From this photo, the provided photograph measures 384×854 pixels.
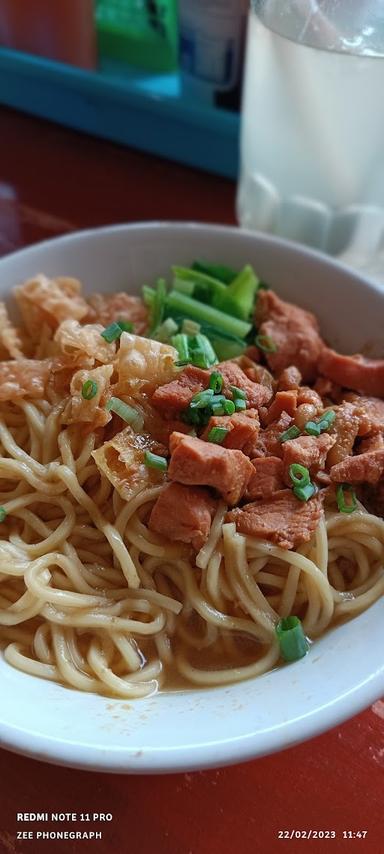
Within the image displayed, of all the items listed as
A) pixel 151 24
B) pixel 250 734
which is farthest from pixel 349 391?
pixel 151 24

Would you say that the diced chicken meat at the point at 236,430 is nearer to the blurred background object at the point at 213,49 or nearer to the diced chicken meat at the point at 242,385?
the diced chicken meat at the point at 242,385

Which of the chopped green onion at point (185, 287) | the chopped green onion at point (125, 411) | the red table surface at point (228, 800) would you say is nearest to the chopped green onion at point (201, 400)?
the chopped green onion at point (125, 411)

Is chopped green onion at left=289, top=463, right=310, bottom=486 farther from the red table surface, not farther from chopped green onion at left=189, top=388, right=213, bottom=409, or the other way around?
the red table surface

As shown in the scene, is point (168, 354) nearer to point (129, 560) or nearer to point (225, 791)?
point (129, 560)

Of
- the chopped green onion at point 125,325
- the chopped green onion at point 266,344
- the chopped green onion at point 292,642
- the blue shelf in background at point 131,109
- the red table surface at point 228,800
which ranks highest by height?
the blue shelf in background at point 131,109

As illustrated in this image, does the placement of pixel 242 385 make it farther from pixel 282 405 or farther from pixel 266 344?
pixel 266 344

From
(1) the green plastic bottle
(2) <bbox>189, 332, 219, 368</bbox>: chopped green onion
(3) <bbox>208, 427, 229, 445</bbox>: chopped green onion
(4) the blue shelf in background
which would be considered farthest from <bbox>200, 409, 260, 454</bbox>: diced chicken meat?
(1) the green plastic bottle
